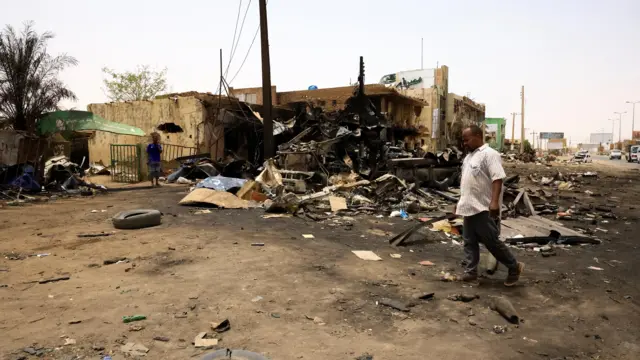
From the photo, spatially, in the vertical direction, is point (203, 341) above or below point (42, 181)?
below

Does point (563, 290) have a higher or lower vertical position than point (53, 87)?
lower

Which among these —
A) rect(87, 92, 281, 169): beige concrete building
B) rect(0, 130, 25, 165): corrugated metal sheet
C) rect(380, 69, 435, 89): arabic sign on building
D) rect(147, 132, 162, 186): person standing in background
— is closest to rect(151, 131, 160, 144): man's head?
rect(147, 132, 162, 186): person standing in background

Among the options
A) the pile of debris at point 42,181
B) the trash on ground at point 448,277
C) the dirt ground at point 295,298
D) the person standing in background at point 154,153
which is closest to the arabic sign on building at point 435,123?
the person standing in background at point 154,153

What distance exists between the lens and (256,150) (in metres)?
17.8

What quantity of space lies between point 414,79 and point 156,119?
88.3ft

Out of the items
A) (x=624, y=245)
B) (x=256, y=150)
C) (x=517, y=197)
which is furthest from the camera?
(x=256, y=150)

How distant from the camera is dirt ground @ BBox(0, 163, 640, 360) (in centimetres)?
289

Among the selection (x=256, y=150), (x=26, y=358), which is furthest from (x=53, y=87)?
(x=26, y=358)

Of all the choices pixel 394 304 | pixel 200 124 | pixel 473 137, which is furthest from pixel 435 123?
pixel 394 304

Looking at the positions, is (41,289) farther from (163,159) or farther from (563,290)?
(163,159)

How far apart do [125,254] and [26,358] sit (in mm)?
2681

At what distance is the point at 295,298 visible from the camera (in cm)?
376

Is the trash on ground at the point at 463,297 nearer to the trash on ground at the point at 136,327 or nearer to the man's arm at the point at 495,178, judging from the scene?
the man's arm at the point at 495,178

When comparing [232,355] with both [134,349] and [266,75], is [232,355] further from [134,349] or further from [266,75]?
[266,75]
